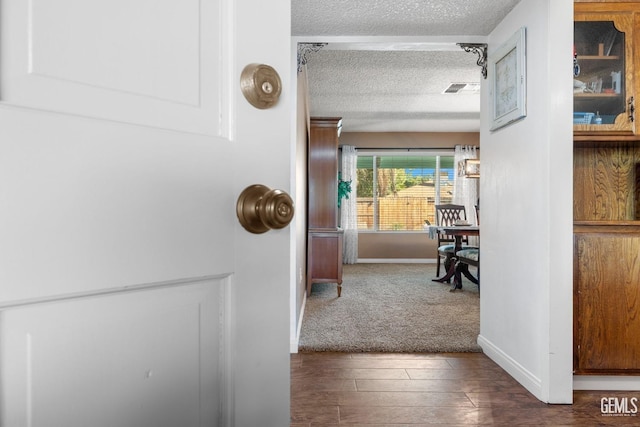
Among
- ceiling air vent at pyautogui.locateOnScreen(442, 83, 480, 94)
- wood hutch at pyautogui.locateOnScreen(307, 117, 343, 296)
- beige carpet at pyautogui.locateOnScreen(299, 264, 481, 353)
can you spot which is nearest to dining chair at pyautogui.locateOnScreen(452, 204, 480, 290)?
beige carpet at pyautogui.locateOnScreen(299, 264, 481, 353)

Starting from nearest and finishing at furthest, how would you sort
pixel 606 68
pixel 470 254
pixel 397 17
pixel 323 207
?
pixel 606 68 → pixel 397 17 → pixel 323 207 → pixel 470 254

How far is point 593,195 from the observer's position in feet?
8.21

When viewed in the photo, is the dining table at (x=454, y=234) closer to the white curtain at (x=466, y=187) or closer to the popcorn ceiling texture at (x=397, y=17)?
the white curtain at (x=466, y=187)

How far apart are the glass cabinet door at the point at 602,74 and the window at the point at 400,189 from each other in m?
5.42

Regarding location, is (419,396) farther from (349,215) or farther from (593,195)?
(349,215)

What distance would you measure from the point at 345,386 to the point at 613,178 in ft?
6.58

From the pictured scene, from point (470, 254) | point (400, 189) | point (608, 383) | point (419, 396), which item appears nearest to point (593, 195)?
point (608, 383)

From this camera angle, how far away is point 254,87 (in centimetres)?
55

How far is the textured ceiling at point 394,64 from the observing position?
2.53m

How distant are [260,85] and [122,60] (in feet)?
0.55

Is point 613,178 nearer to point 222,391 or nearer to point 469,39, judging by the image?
point 469,39

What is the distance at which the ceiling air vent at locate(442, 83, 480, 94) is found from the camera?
4723 millimetres

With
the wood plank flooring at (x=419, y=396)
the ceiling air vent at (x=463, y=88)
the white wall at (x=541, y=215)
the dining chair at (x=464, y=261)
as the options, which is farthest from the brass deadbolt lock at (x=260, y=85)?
the ceiling air vent at (x=463, y=88)

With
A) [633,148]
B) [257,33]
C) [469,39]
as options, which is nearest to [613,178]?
[633,148]
